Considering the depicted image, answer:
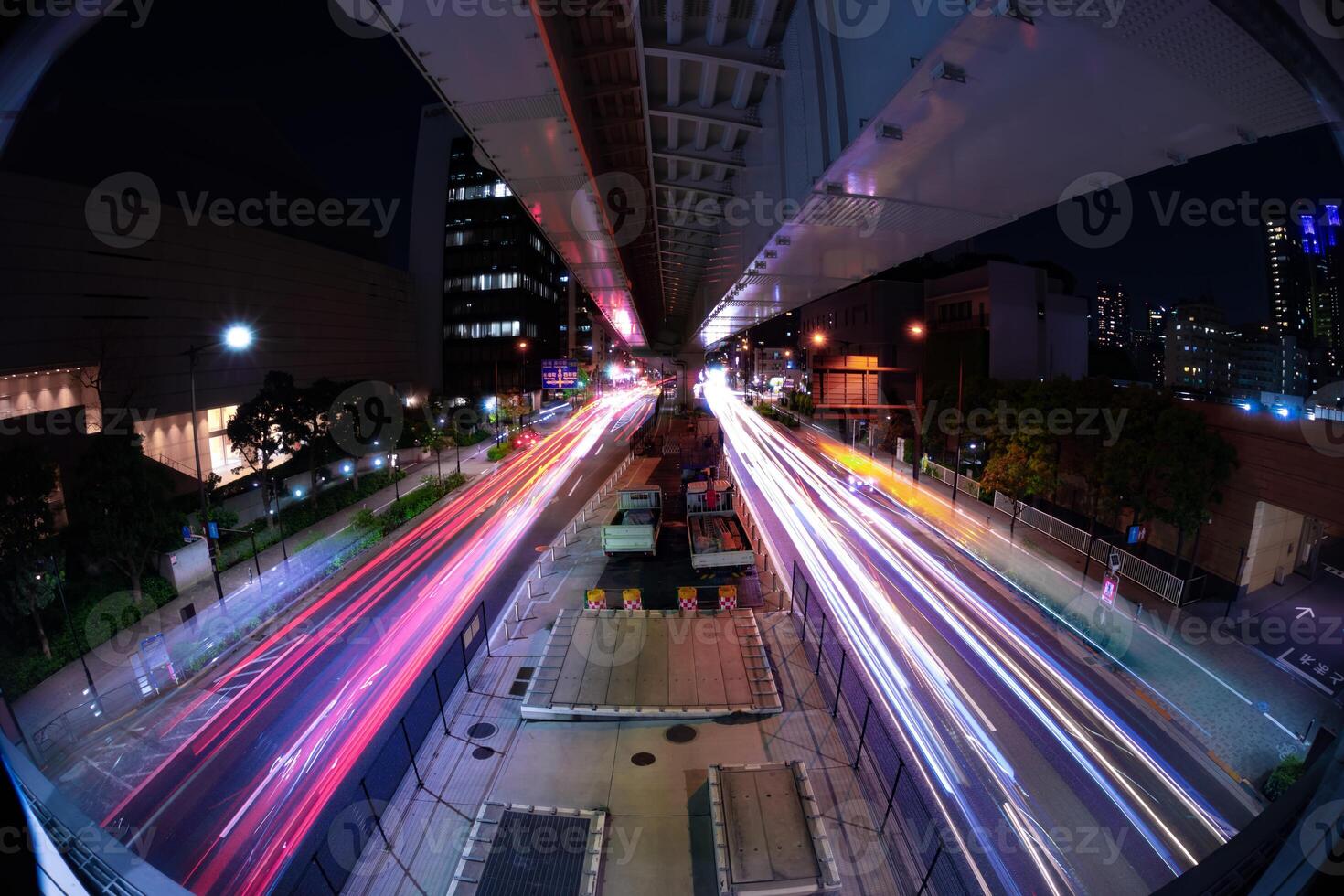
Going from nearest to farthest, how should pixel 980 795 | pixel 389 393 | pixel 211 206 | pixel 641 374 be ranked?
pixel 980 795 < pixel 211 206 < pixel 389 393 < pixel 641 374

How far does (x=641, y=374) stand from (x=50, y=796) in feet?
611

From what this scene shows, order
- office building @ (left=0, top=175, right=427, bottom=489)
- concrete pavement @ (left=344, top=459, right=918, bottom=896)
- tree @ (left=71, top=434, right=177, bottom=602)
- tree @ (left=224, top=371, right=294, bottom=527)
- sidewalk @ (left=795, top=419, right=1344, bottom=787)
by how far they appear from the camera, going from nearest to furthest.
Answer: concrete pavement @ (left=344, top=459, right=918, bottom=896), sidewalk @ (left=795, top=419, right=1344, bottom=787), tree @ (left=71, top=434, right=177, bottom=602), office building @ (left=0, top=175, right=427, bottom=489), tree @ (left=224, top=371, right=294, bottom=527)

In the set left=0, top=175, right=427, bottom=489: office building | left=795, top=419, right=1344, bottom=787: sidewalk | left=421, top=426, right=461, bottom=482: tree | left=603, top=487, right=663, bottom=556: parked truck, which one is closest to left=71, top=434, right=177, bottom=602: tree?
left=0, top=175, right=427, bottom=489: office building

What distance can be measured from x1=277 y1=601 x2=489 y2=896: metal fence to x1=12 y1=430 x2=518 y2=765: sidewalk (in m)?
5.76

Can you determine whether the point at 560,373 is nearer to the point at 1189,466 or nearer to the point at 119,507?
the point at 119,507

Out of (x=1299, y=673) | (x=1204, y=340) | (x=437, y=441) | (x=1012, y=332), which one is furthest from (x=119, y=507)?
(x=1204, y=340)

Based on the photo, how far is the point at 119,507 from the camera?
14.3 metres

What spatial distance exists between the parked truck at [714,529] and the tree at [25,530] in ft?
47.9

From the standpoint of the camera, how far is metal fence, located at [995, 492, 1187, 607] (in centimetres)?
1420

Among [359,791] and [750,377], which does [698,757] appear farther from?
[750,377]

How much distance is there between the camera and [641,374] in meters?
188

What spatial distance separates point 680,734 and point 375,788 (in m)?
4.40

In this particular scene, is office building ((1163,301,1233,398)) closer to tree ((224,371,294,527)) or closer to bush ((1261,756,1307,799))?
bush ((1261,756,1307,799))

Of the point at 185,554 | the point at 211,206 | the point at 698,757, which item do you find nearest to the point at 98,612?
the point at 185,554
